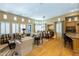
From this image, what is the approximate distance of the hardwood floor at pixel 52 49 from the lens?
249 centimetres

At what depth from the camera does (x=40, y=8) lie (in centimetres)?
246

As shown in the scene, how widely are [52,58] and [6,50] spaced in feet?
3.74

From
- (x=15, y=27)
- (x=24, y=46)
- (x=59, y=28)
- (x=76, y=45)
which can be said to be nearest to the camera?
(x=15, y=27)

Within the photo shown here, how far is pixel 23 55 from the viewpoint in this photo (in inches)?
96.7

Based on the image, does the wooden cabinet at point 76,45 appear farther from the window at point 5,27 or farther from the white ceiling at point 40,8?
the window at point 5,27

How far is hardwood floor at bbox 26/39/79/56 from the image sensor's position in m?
2.49

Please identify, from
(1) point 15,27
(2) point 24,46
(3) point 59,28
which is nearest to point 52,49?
(3) point 59,28

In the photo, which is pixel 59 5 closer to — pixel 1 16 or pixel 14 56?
pixel 1 16

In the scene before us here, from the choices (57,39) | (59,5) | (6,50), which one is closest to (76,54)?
(57,39)

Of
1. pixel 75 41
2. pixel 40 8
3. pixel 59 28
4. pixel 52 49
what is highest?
pixel 40 8

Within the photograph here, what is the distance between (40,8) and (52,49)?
1102mm

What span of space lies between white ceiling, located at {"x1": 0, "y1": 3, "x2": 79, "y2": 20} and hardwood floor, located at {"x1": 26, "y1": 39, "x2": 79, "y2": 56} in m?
0.76

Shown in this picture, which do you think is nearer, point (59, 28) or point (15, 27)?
point (15, 27)

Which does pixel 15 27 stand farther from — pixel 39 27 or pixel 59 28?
pixel 59 28
